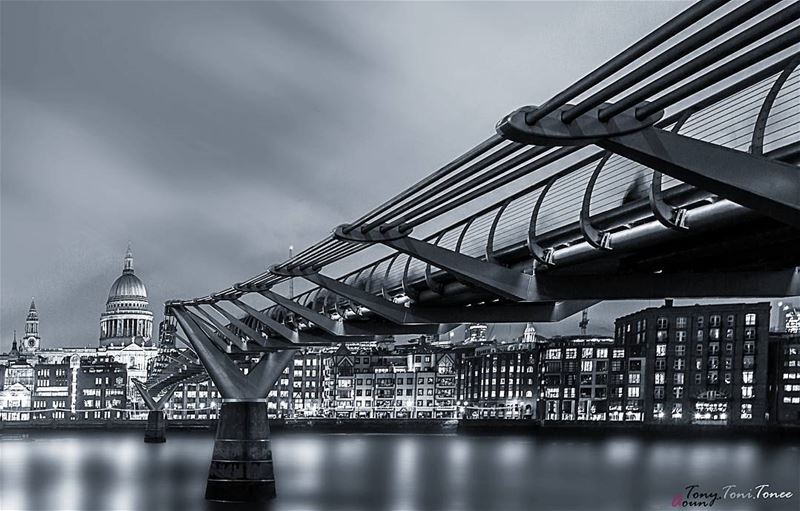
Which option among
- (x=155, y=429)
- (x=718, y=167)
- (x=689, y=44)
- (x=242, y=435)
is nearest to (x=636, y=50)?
(x=689, y=44)

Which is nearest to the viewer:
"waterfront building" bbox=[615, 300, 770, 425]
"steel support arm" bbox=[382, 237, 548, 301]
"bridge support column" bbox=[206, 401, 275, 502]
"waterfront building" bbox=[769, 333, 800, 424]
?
"steel support arm" bbox=[382, 237, 548, 301]

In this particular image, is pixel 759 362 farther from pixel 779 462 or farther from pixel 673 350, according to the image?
pixel 779 462

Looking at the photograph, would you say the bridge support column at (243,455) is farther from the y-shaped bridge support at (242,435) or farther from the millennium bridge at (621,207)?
the millennium bridge at (621,207)

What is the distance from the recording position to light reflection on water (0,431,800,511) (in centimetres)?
6588

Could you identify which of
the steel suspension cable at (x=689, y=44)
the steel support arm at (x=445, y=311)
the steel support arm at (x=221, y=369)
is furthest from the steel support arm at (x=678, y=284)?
the steel support arm at (x=221, y=369)

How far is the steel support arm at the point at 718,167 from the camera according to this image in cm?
1151

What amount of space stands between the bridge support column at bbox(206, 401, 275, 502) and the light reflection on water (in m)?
1.31

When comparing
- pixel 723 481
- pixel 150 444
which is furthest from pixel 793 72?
pixel 150 444

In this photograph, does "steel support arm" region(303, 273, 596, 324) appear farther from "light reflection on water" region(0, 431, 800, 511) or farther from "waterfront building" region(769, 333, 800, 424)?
"waterfront building" region(769, 333, 800, 424)

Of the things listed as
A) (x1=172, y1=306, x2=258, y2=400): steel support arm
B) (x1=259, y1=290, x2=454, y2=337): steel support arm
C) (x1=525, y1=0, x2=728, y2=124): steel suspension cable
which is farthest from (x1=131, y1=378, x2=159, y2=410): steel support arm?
(x1=525, y1=0, x2=728, y2=124): steel suspension cable

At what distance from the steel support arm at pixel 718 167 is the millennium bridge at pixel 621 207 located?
14mm

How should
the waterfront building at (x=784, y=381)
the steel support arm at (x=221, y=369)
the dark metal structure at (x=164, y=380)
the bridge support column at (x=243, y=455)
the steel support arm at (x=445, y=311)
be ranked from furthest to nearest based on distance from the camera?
1. the waterfront building at (x=784, y=381)
2. the dark metal structure at (x=164, y=380)
3. the steel support arm at (x=221, y=369)
4. the bridge support column at (x=243, y=455)
5. the steel support arm at (x=445, y=311)

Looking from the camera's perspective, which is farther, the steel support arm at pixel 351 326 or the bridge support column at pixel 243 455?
the bridge support column at pixel 243 455

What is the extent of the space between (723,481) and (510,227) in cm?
7562
